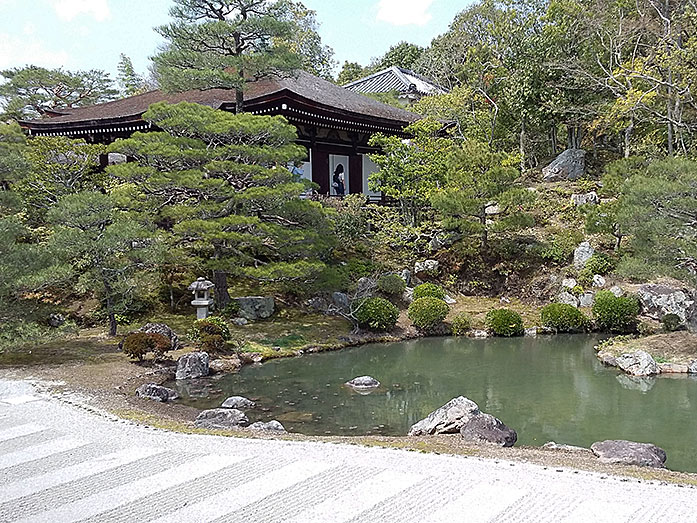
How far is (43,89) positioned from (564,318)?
2708 centimetres

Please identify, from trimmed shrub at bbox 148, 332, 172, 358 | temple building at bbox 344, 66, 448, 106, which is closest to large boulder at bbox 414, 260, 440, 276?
trimmed shrub at bbox 148, 332, 172, 358

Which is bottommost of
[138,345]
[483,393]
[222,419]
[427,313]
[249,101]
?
[483,393]

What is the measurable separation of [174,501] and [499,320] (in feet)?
37.5

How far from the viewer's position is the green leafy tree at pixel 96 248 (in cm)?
1080

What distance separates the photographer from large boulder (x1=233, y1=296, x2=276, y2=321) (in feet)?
47.5

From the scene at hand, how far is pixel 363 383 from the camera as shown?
10.5m

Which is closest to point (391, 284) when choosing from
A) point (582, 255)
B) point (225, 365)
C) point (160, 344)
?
point (582, 255)

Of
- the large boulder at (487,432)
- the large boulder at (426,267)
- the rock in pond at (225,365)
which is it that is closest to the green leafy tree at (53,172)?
the rock in pond at (225,365)

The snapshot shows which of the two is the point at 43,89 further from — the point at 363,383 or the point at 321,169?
the point at 363,383

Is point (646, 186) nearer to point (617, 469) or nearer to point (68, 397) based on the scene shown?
point (617, 469)

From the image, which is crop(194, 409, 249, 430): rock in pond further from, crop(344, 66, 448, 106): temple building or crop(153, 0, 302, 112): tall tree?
crop(344, 66, 448, 106): temple building

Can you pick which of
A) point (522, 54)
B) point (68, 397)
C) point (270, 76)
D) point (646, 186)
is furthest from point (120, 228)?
point (522, 54)

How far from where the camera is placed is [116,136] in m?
18.1

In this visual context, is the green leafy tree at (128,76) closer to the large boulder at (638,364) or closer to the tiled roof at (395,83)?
the tiled roof at (395,83)
